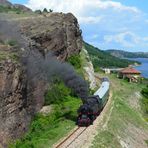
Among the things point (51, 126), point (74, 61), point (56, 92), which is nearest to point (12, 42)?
point (51, 126)

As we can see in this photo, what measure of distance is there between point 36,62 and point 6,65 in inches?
333

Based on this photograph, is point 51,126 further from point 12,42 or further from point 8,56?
point 12,42

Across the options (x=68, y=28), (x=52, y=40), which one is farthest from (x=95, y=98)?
(x=68, y=28)

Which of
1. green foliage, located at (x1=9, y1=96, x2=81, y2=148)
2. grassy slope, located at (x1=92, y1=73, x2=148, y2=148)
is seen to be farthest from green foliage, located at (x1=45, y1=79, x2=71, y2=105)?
grassy slope, located at (x1=92, y1=73, x2=148, y2=148)

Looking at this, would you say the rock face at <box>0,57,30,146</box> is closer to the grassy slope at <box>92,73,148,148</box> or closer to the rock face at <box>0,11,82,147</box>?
the rock face at <box>0,11,82,147</box>

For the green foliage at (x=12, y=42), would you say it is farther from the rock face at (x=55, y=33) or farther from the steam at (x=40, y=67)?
the rock face at (x=55, y=33)

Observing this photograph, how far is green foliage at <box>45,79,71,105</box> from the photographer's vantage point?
49303 millimetres

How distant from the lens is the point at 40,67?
155ft

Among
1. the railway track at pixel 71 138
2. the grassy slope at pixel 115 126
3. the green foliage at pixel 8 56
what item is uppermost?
the green foliage at pixel 8 56

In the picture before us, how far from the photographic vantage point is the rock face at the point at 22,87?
36375 mm

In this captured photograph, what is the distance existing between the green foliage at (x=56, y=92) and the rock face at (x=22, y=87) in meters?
1.17

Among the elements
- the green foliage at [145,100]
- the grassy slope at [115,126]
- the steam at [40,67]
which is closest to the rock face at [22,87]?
the steam at [40,67]

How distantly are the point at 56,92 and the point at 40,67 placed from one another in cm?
438

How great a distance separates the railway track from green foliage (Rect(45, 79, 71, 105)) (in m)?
10.2
